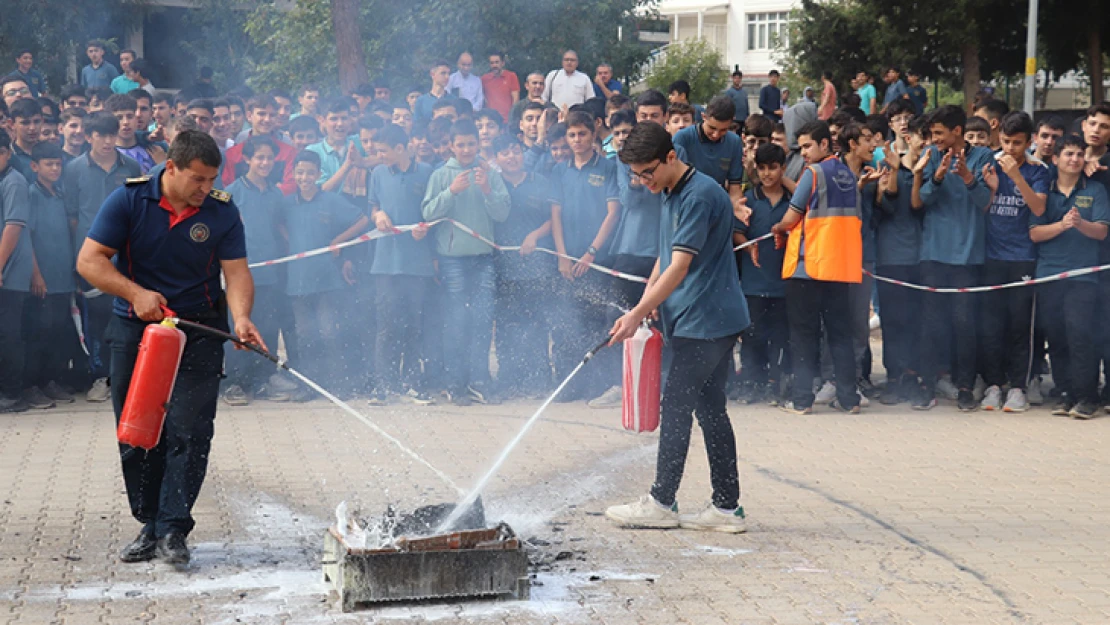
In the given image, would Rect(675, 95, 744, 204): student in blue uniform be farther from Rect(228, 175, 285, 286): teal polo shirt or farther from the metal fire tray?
the metal fire tray

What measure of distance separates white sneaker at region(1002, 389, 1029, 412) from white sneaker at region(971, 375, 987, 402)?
0.21m

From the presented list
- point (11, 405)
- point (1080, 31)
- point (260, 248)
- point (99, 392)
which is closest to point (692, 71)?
point (1080, 31)

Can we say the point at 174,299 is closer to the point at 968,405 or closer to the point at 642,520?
the point at 642,520

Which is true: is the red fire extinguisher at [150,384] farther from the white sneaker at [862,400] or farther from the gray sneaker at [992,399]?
the gray sneaker at [992,399]

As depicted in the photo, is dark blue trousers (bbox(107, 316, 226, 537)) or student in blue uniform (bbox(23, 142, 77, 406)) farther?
student in blue uniform (bbox(23, 142, 77, 406))

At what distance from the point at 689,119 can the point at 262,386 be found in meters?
3.73

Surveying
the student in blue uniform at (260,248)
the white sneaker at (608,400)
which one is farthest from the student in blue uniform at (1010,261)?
the student in blue uniform at (260,248)

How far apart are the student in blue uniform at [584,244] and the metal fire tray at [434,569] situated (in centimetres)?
444

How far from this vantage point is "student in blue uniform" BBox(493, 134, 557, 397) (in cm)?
972

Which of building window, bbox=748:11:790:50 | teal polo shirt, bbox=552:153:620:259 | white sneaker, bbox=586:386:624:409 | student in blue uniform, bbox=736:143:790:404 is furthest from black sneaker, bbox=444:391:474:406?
building window, bbox=748:11:790:50

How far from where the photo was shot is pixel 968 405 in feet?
31.2

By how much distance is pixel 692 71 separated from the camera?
47031 millimetres

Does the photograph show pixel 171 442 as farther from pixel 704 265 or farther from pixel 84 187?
pixel 84 187

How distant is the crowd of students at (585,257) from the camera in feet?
30.2
